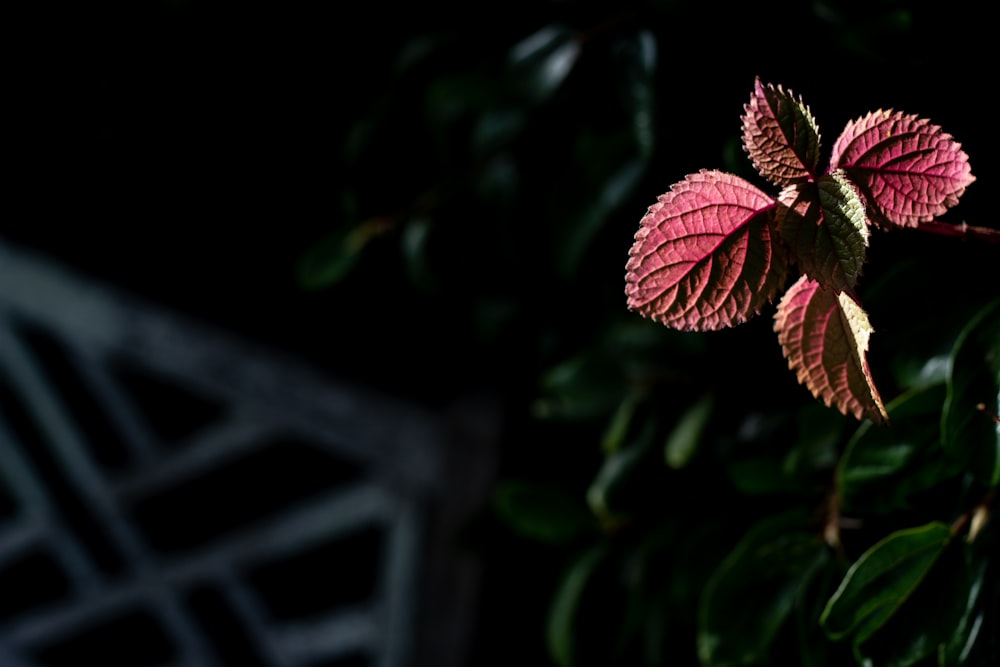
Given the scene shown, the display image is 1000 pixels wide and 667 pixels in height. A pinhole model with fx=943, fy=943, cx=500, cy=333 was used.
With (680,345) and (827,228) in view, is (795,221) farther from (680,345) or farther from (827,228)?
(680,345)

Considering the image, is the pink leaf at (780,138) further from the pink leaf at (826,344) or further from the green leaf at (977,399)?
the green leaf at (977,399)

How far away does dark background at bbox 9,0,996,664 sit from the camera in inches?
27.8

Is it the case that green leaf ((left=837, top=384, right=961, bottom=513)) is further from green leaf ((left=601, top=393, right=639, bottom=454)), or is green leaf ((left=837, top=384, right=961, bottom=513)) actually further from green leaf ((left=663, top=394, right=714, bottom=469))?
green leaf ((left=601, top=393, right=639, bottom=454))

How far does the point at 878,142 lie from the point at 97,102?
1487 mm

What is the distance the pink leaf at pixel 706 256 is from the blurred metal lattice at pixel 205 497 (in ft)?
3.87

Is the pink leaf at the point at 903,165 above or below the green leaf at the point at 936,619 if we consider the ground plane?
above

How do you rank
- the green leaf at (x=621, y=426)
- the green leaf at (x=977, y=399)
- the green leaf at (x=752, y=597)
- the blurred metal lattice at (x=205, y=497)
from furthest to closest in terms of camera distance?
the blurred metal lattice at (x=205, y=497) → the green leaf at (x=621, y=426) → the green leaf at (x=752, y=597) → the green leaf at (x=977, y=399)

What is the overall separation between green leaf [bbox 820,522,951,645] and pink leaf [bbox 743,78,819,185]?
0.26 metres

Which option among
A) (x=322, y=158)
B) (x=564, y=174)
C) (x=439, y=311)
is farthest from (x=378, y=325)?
(x=564, y=174)

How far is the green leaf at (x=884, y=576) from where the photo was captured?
558 mm

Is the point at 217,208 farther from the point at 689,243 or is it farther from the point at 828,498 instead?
the point at 689,243

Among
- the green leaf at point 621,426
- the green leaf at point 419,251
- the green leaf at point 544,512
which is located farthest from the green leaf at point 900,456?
the green leaf at point 419,251

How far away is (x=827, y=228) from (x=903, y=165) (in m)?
0.05

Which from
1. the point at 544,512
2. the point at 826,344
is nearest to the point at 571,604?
the point at 544,512
